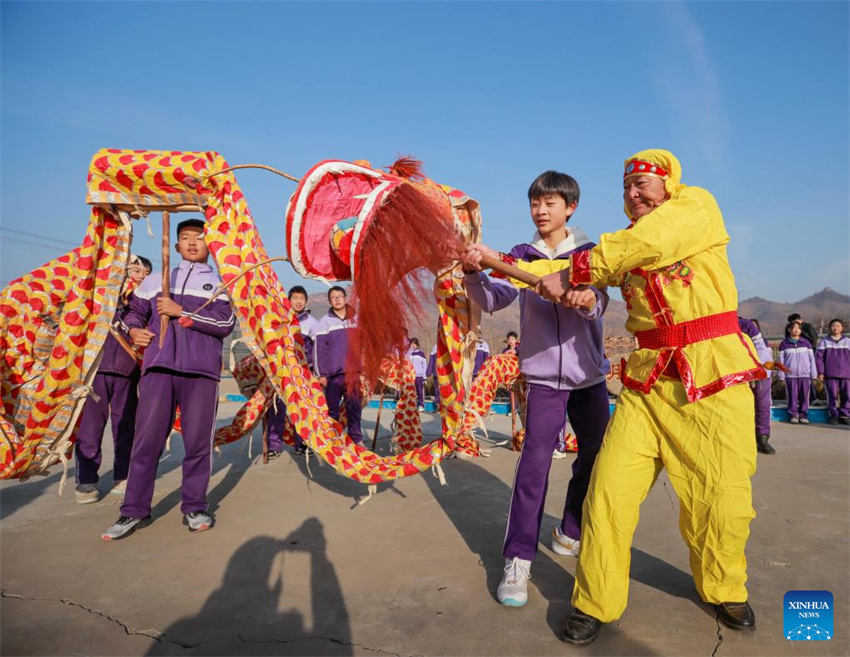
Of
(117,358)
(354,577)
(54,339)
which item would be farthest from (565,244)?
(117,358)

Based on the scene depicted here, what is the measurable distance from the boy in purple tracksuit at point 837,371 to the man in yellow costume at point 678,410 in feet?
29.4

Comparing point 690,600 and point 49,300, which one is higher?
point 49,300

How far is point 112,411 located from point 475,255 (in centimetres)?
365

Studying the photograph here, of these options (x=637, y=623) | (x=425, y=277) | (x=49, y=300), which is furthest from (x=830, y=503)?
(x=49, y=300)

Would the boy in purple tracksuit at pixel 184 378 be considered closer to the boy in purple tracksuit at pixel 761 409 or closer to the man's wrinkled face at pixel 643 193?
the man's wrinkled face at pixel 643 193

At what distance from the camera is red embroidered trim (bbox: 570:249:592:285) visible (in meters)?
2.09

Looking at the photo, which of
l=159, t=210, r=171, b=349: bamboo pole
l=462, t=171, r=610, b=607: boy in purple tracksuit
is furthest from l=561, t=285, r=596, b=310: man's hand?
l=159, t=210, r=171, b=349: bamboo pole

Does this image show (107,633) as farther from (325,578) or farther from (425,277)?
(425,277)

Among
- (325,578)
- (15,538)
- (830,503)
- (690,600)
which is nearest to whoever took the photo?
(690,600)

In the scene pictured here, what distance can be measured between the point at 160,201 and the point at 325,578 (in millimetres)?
2267

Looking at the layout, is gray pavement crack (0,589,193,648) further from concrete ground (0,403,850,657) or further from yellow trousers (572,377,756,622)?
yellow trousers (572,377,756,622)

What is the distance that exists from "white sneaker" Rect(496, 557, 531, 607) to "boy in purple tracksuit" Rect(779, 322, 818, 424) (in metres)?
8.82

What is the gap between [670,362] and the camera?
216cm

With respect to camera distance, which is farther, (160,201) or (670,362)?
(160,201)
